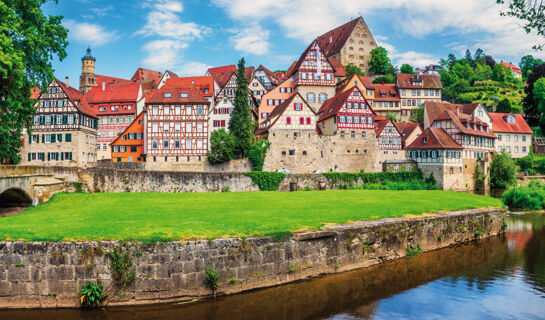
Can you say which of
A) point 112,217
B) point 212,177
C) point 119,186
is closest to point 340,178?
point 212,177

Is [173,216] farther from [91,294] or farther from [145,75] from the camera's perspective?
[145,75]

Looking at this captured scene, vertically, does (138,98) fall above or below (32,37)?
above

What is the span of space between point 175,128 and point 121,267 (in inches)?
1421

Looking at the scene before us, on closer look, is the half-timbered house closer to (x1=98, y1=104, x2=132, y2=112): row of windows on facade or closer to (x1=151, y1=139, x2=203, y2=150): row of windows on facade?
(x1=151, y1=139, x2=203, y2=150): row of windows on facade

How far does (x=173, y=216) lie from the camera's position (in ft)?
66.5

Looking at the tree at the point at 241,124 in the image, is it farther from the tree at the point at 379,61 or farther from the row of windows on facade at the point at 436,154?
the tree at the point at 379,61

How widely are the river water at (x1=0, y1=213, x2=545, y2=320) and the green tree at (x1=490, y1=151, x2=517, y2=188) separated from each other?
34751 mm

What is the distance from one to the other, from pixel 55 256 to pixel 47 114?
129 feet

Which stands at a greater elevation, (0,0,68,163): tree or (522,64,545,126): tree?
(522,64,545,126): tree

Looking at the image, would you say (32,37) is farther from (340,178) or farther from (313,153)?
(313,153)

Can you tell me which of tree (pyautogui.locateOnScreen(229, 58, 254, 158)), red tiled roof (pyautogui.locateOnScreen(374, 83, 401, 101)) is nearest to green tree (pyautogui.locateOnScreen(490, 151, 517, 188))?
red tiled roof (pyautogui.locateOnScreen(374, 83, 401, 101))

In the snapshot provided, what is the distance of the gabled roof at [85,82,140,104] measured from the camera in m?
63.3

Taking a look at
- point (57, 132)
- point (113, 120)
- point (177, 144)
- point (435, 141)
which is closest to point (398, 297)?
point (435, 141)

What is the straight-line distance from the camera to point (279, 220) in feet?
64.0
